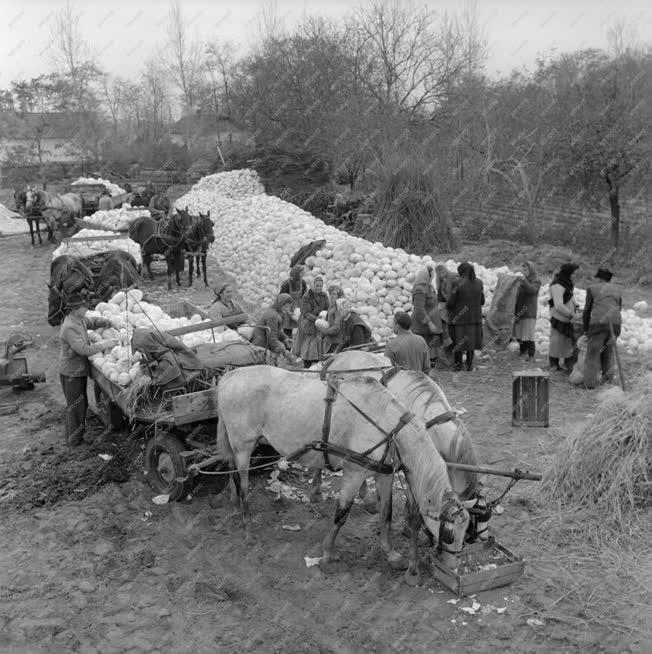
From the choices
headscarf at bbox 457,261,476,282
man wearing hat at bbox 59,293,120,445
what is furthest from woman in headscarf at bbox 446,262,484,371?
man wearing hat at bbox 59,293,120,445

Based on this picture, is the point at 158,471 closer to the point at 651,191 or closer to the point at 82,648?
the point at 82,648

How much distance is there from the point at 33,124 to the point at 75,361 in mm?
39548

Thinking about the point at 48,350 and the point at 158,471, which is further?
the point at 48,350

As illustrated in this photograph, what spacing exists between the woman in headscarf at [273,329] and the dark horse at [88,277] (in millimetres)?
3345

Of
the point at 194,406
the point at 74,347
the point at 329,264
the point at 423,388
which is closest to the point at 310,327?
the point at 74,347

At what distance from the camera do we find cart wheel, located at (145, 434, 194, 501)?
639 centimetres

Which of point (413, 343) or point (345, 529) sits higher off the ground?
point (413, 343)

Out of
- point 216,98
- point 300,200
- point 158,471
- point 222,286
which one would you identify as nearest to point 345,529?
point 158,471

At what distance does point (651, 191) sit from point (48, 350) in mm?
14514

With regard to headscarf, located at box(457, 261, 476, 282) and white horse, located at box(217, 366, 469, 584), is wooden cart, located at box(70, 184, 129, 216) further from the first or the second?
white horse, located at box(217, 366, 469, 584)

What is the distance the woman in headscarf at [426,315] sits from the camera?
1009 cm

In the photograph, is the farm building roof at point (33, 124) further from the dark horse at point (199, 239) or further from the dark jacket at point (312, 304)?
the dark jacket at point (312, 304)

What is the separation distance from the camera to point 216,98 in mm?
45375

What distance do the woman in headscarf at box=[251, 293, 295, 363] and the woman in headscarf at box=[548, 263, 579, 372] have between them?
371 centimetres
